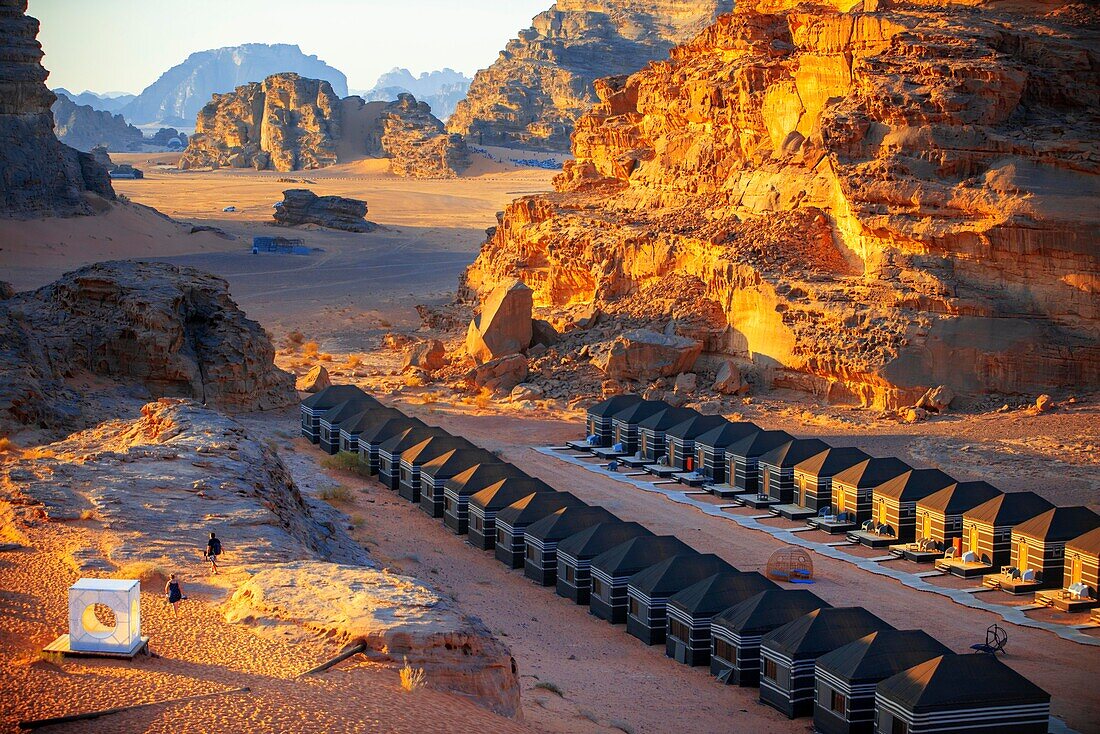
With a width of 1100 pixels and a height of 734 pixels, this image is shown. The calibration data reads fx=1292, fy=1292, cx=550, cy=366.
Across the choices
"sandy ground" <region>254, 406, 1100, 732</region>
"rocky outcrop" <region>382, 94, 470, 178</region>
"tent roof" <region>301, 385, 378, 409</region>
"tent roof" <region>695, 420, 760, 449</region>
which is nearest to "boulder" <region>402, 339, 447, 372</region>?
"tent roof" <region>301, 385, 378, 409</region>

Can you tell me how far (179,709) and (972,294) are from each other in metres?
24.7

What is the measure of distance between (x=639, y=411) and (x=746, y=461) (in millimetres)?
4298

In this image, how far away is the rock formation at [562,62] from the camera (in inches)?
5536

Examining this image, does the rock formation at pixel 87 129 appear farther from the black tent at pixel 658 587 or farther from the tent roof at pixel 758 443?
the black tent at pixel 658 587

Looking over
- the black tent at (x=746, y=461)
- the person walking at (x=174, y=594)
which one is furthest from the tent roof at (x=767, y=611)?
the black tent at (x=746, y=461)

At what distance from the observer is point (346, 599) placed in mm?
13977

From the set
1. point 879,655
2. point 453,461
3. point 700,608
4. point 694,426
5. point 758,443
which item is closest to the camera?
point 879,655

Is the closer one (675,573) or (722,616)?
(722,616)

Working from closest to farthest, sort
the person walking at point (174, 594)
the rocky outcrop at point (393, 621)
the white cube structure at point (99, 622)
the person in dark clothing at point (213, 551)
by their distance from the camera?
the white cube structure at point (99, 622), the rocky outcrop at point (393, 621), the person walking at point (174, 594), the person in dark clothing at point (213, 551)

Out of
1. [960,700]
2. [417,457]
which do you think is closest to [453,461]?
[417,457]

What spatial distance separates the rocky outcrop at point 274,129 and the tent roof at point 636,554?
11112 cm

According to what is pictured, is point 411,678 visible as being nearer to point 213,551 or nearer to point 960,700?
point 213,551

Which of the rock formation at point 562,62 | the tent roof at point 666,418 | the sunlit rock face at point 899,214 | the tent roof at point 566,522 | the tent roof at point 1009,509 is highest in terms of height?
the rock formation at point 562,62

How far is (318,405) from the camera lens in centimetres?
3172
